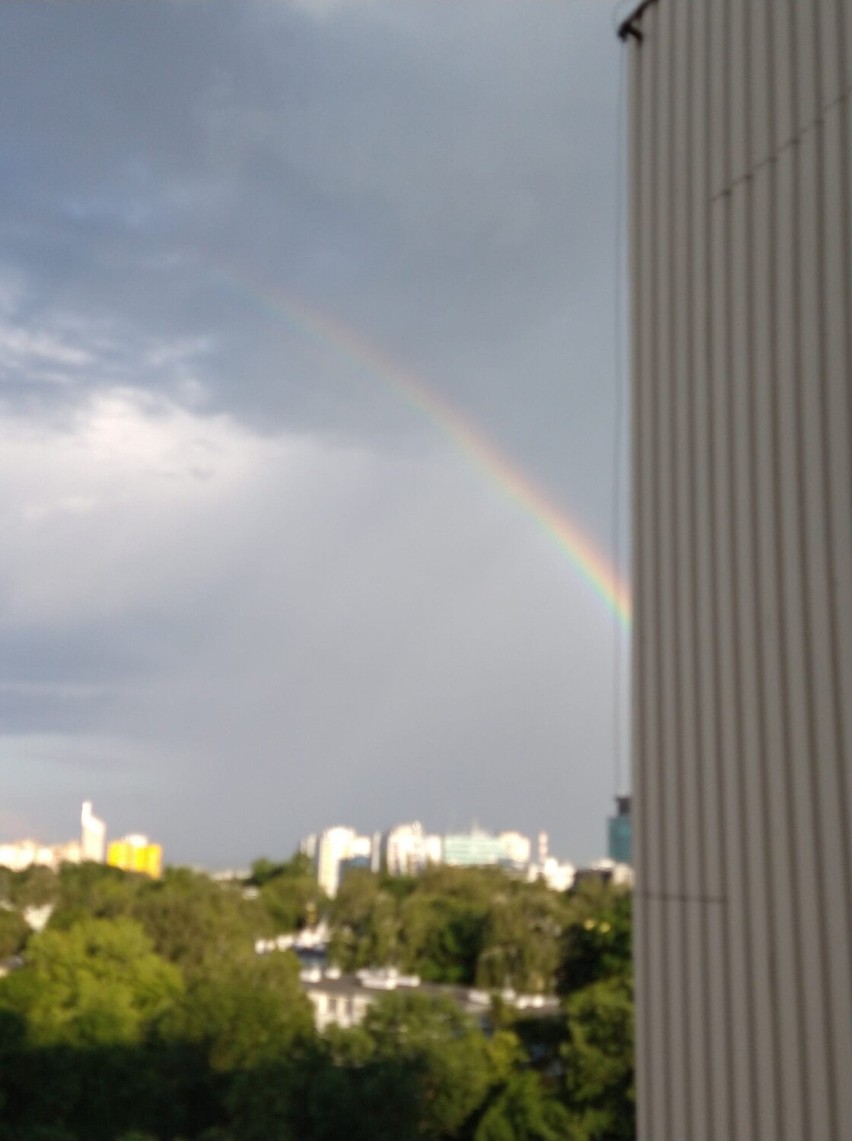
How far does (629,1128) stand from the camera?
59.2 feet

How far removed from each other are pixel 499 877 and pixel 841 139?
49.0 meters

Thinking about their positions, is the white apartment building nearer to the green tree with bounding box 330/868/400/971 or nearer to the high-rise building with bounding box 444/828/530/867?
the high-rise building with bounding box 444/828/530/867

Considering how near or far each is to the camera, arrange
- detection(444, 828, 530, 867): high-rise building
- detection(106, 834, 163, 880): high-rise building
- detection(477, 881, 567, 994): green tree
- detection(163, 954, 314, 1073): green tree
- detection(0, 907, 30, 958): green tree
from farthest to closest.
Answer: detection(444, 828, 530, 867): high-rise building
detection(106, 834, 163, 880): high-rise building
detection(0, 907, 30, 958): green tree
detection(477, 881, 567, 994): green tree
detection(163, 954, 314, 1073): green tree

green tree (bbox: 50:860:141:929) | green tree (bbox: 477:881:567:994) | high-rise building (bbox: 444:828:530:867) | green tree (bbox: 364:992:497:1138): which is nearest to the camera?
green tree (bbox: 364:992:497:1138)

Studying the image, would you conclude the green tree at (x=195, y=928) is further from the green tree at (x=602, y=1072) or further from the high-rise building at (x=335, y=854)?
the high-rise building at (x=335, y=854)

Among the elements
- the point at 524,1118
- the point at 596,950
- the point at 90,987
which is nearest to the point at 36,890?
the point at 90,987

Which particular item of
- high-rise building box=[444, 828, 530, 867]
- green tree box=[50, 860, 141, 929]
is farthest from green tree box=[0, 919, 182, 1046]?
high-rise building box=[444, 828, 530, 867]

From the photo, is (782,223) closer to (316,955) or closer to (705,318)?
(705,318)

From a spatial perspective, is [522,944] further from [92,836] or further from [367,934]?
[92,836]

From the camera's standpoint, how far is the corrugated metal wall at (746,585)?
3.44 meters

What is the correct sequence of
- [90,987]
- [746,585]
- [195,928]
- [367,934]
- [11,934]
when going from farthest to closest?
[367,934] < [11,934] < [195,928] < [90,987] < [746,585]

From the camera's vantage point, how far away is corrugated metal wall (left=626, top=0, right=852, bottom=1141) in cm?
344

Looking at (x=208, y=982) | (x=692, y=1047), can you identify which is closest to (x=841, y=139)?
(x=692, y=1047)

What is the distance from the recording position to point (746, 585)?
3762 millimetres
